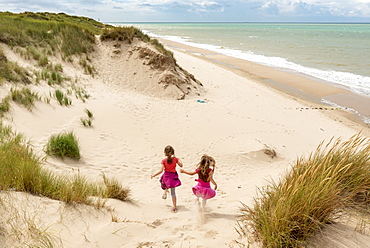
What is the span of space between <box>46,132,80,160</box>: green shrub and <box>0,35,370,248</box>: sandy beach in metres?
0.18

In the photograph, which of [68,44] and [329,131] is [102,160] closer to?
[329,131]

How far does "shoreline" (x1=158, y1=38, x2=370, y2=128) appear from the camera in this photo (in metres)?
14.2

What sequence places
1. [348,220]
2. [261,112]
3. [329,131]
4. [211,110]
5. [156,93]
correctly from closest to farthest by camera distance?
[348,220]
[329,131]
[211,110]
[261,112]
[156,93]

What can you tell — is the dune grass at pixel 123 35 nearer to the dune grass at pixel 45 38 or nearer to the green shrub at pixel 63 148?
the dune grass at pixel 45 38

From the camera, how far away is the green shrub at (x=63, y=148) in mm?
6062

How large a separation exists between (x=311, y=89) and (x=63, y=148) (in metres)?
16.7

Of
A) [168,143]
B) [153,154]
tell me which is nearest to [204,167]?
[153,154]

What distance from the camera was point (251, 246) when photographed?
9.70 ft

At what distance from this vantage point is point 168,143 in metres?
8.53

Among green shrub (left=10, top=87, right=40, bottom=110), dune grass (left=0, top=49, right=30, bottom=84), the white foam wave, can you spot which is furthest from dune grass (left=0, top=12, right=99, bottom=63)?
the white foam wave

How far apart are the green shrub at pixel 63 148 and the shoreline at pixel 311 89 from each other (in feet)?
40.4

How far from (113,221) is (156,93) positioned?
10319 mm

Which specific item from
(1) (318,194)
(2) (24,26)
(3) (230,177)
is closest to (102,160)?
(3) (230,177)

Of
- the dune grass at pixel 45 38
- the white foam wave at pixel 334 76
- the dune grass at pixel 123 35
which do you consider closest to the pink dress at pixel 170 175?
the dune grass at pixel 45 38
